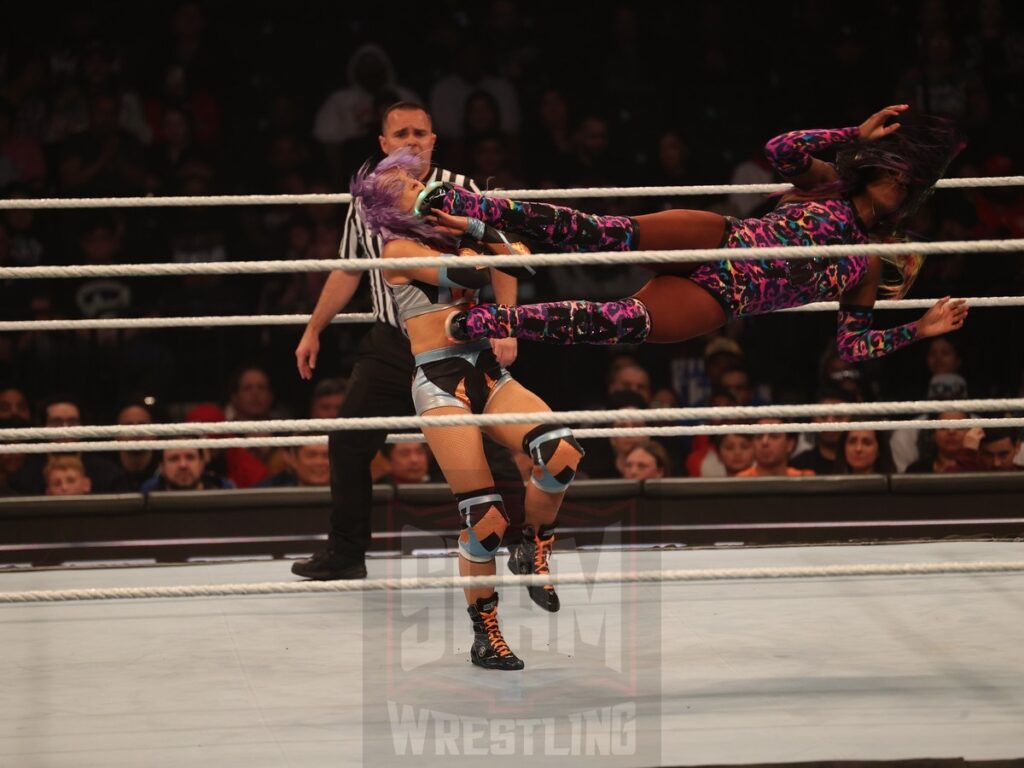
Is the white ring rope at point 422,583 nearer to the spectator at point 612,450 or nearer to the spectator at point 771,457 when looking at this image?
the spectator at point 771,457

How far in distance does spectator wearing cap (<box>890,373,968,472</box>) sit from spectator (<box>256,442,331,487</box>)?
1800 millimetres

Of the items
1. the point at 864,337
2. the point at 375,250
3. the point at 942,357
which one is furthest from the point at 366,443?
the point at 942,357

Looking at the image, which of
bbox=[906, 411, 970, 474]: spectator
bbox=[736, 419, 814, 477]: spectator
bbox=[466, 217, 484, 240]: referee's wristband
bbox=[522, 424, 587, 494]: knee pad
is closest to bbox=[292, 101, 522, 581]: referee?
bbox=[522, 424, 587, 494]: knee pad

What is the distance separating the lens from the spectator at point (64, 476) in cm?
386

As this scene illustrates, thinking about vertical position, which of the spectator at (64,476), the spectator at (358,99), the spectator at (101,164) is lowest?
the spectator at (64,476)

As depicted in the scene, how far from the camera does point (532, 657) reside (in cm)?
→ 239

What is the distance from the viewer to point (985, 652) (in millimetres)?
2344

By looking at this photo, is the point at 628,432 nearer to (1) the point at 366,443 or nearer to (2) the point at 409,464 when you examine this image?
(1) the point at 366,443

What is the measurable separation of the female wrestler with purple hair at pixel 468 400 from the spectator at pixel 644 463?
141 cm

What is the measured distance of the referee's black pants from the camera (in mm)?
2965

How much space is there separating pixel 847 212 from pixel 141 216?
3.13 metres

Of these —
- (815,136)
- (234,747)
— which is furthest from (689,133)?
(234,747)

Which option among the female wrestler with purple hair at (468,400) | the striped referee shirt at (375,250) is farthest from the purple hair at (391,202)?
the striped referee shirt at (375,250)

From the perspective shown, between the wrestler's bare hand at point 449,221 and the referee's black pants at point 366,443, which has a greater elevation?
the wrestler's bare hand at point 449,221
